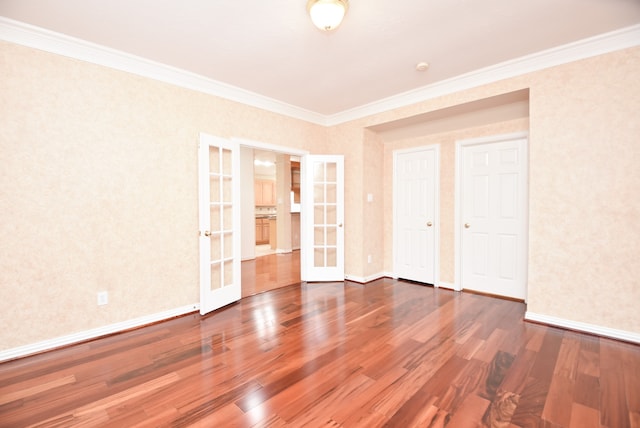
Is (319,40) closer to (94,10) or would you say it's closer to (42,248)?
(94,10)

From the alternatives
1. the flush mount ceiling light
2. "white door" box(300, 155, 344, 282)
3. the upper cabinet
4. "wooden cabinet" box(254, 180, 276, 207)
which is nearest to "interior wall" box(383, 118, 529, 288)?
"white door" box(300, 155, 344, 282)

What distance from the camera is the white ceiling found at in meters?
2.15

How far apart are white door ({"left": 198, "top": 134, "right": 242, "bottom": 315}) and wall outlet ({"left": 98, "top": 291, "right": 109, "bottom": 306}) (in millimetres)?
839

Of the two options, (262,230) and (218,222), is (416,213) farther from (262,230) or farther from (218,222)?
(262,230)

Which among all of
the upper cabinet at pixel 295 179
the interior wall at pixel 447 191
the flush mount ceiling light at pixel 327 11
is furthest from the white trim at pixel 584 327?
the upper cabinet at pixel 295 179

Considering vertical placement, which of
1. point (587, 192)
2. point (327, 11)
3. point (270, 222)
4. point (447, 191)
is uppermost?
point (327, 11)

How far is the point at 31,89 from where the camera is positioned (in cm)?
238

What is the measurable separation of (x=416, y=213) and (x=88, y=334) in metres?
4.23

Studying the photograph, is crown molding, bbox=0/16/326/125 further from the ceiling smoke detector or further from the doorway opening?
the ceiling smoke detector

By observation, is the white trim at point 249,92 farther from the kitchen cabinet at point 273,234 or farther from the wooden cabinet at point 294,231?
the kitchen cabinet at point 273,234

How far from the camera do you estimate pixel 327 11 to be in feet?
6.55

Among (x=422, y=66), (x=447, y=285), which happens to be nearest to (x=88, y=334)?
(x=422, y=66)

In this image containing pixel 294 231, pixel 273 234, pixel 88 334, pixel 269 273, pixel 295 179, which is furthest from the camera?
pixel 295 179

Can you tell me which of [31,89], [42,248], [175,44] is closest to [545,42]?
[175,44]
